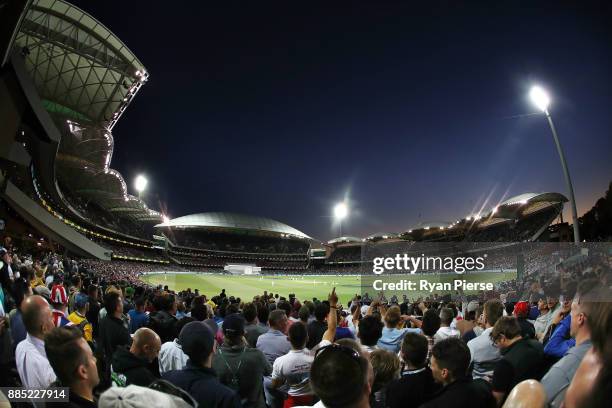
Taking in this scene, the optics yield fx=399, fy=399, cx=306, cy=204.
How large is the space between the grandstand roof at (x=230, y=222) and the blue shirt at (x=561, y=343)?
104016 millimetres

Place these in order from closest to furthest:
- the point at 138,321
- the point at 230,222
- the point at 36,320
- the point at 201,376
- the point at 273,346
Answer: the point at 201,376 → the point at 36,320 → the point at 273,346 → the point at 138,321 → the point at 230,222

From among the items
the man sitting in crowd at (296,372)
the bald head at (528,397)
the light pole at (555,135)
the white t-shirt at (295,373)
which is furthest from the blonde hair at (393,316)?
the light pole at (555,135)

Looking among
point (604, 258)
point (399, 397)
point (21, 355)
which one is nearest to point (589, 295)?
point (399, 397)

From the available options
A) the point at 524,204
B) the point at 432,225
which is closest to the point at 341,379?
the point at 524,204

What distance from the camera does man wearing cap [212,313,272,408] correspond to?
14.4 feet

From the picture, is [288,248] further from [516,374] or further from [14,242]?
[516,374]

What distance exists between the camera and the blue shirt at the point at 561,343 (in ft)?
14.0

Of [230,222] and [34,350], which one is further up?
[230,222]

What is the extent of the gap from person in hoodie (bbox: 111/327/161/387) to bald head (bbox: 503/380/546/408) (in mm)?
3237

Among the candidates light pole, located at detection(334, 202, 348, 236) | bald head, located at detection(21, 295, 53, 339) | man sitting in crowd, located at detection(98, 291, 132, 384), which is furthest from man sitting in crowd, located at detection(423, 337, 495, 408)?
light pole, located at detection(334, 202, 348, 236)

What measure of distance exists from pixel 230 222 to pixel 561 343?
11023 centimetres

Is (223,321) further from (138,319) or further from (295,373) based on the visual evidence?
(138,319)

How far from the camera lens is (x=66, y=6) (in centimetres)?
3388

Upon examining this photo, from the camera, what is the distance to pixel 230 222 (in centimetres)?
11194
